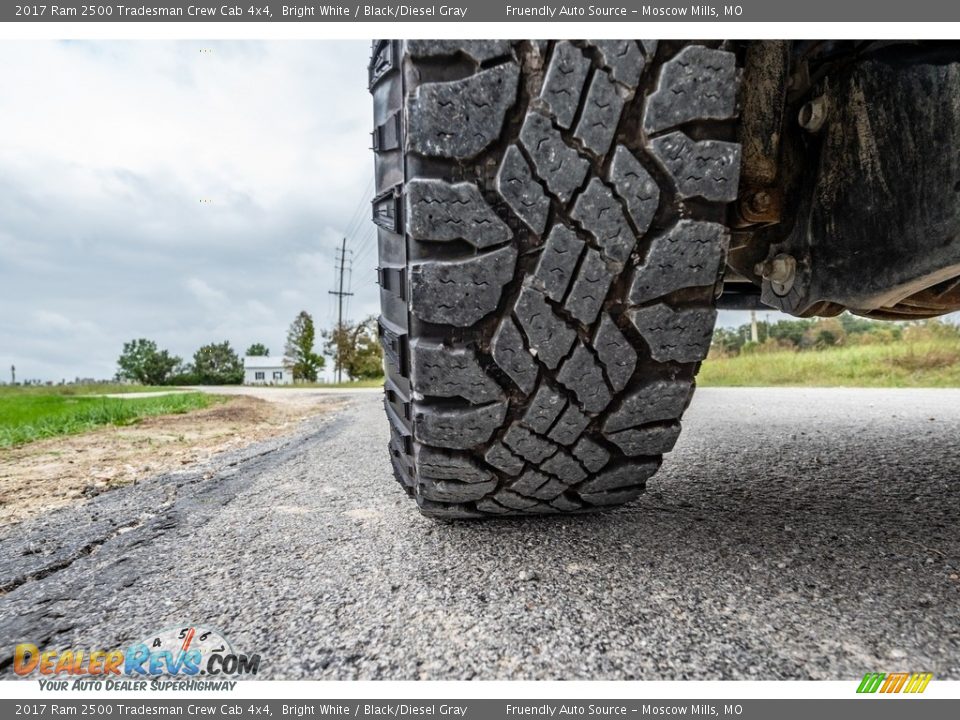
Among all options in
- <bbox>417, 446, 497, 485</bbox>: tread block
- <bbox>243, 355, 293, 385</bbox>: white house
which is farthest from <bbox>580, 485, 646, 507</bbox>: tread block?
<bbox>243, 355, 293, 385</bbox>: white house

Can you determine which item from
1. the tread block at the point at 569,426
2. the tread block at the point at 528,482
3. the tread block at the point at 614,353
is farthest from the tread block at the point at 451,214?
the tread block at the point at 528,482

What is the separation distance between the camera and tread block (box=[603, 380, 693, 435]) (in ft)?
2.85

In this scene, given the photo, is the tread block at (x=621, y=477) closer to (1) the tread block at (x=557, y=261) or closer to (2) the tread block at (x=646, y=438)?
(2) the tread block at (x=646, y=438)

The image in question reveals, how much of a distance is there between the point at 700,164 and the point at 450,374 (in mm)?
510

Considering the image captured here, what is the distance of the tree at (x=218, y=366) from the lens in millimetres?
32906

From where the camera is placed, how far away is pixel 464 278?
0.79m

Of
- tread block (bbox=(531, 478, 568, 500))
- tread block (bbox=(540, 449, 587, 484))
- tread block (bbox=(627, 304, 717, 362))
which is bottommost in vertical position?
tread block (bbox=(531, 478, 568, 500))

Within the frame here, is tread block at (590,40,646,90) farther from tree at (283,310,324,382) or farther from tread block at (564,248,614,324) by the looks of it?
tree at (283,310,324,382)

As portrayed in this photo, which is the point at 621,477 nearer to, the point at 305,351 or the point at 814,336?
the point at 814,336

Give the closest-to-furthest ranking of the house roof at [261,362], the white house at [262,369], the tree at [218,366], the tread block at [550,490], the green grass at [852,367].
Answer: the tread block at [550,490], the green grass at [852,367], the tree at [218,366], the white house at [262,369], the house roof at [261,362]

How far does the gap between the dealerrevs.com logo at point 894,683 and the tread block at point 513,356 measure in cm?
60

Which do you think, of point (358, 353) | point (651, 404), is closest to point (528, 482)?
point (651, 404)

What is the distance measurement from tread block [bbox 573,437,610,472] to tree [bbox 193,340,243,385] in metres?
34.2
